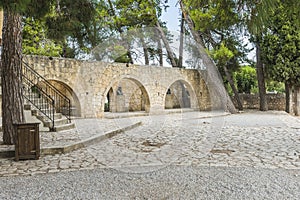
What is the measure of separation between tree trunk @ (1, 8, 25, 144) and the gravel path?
193 cm

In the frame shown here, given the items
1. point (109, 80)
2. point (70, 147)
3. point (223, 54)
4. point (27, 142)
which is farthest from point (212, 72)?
point (27, 142)

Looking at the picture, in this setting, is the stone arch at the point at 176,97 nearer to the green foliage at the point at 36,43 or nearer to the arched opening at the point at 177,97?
the arched opening at the point at 177,97

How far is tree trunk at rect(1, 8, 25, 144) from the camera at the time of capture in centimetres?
479

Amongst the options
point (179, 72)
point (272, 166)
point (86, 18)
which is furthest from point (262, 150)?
point (179, 72)

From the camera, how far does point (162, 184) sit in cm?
296

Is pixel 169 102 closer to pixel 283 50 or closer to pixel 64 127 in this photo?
pixel 283 50

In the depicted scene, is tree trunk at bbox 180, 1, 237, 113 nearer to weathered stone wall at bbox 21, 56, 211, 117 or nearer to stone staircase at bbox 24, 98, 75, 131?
weathered stone wall at bbox 21, 56, 211, 117

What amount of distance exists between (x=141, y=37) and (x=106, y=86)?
6.38 meters

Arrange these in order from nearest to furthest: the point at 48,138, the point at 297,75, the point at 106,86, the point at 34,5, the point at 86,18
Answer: the point at 34,5, the point at 86,18, the point at 48,138, the point at 106,86, the point at 297,75

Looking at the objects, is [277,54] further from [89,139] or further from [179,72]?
[89,139]

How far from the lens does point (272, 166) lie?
3602 millimetres

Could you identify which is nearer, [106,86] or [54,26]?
[54,26]

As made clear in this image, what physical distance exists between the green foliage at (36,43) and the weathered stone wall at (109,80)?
3.38 meters

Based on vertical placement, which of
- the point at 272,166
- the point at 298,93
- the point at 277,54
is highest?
the point at 277,54
